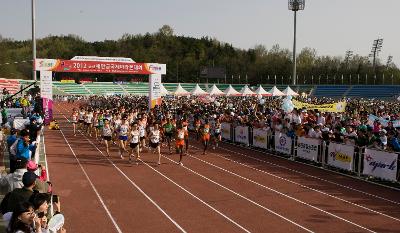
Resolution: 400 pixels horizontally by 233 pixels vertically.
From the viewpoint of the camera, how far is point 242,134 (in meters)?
21.8

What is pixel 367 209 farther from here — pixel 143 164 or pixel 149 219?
pixel 143 164

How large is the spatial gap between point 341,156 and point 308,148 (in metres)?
1.94

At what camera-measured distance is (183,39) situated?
12556 centimetres

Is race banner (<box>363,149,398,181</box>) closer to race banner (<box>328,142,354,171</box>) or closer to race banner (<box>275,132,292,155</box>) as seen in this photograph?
race banner (<box>328,142,354,171</box>)

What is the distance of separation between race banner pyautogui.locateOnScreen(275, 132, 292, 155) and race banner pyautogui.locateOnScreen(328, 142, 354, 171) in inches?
103

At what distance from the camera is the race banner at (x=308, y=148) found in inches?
639

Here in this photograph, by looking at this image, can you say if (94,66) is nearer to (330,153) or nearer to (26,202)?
(330,153)

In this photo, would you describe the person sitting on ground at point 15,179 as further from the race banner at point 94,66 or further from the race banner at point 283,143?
the race banner at point 94,66

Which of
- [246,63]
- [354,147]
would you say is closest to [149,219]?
[354,147]

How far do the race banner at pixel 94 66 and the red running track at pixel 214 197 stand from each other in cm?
1216

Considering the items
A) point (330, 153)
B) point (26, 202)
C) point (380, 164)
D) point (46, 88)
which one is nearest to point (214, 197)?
point (380, 164)

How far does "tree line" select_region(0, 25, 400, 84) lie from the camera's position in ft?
296

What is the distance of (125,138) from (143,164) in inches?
57.1

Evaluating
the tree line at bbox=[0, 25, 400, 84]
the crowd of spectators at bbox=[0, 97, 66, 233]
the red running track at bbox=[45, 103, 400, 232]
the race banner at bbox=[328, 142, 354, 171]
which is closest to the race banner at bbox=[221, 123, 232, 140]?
the red running track at bbox=[45, 103, 400, 232]
